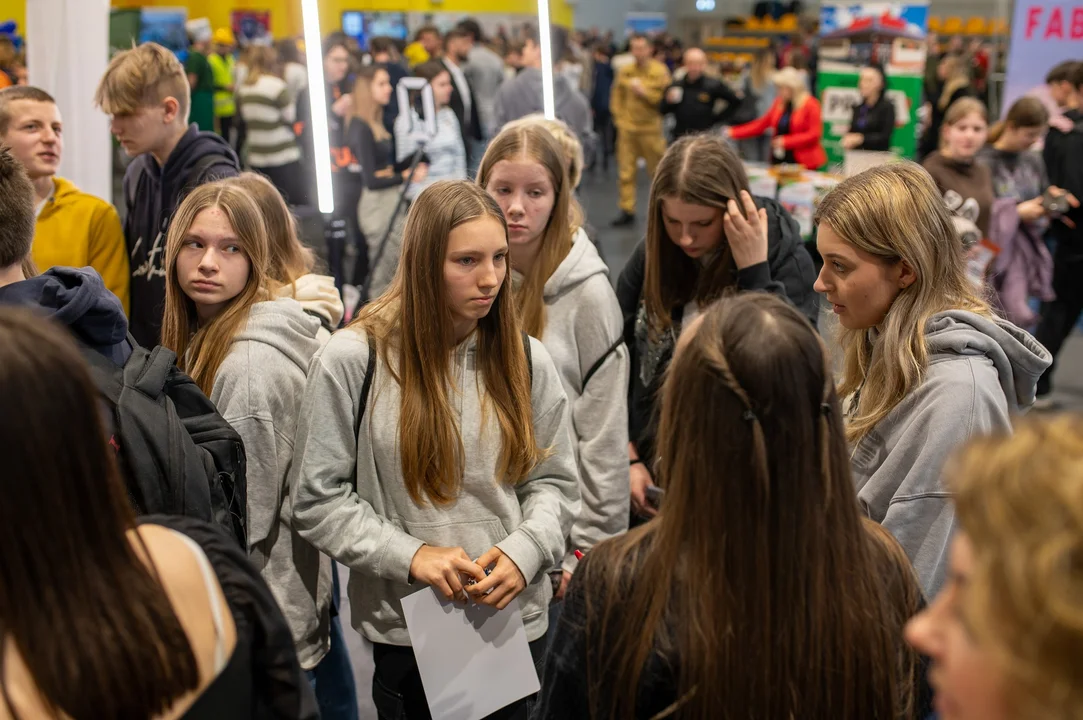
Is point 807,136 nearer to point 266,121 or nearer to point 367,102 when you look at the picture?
point 367,102

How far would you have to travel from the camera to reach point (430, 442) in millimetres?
1849

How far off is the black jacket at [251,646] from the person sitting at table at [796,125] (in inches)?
286

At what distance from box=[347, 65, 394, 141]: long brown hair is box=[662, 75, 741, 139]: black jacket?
148 inches

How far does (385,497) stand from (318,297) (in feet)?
2.38

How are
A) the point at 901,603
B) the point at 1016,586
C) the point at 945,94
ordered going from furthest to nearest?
1. the point at 945,94
2. the point at 901,603
3. the point at 1016,586

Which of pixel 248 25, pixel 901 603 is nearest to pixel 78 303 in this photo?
pixel 901 603

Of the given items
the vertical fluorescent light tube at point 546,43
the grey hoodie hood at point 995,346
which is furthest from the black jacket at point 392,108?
the grey hoodie hood at point 995,346

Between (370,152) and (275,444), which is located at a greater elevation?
(370,152)

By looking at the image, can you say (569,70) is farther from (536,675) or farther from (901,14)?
(536,675)

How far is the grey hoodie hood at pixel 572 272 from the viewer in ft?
8.03

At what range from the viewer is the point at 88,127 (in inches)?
148

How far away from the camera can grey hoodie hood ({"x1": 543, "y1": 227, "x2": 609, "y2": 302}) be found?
2447 mm

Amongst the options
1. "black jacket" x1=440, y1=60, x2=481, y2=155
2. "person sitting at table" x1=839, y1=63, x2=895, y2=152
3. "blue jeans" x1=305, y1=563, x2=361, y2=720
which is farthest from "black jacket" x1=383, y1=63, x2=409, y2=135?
"blue jeans" x1=305, y1=563, x2=361, y2=720

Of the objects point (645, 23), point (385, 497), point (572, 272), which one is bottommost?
point (385, 497)
